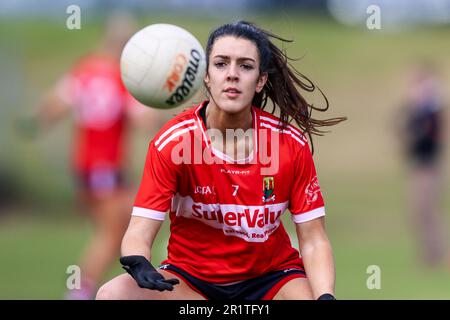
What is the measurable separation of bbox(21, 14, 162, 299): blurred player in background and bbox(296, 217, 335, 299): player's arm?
381 cm

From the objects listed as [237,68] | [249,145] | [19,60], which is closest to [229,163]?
[249,145]

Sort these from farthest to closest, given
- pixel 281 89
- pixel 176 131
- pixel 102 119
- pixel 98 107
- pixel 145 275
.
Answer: pixel 102 119
pixel 98 107
pixel 281 89
pixel 176 131
pixel 145 275

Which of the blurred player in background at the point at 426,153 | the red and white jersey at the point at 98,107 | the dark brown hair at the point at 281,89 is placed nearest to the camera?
the dark brown hair at the point at 281,89

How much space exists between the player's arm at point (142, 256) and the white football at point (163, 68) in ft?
2.53

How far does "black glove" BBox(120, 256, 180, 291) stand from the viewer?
4.48 m

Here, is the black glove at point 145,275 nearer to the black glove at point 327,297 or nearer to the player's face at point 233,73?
the black glove at point 327,297

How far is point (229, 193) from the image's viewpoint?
490 cm

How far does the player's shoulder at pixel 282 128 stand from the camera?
4.99 metres

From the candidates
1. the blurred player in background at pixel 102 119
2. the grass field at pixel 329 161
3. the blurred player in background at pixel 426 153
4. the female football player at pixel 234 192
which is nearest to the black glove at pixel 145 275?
the female football player at pixel 234 192

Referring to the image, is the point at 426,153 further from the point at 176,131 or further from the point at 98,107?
the point at 176,131

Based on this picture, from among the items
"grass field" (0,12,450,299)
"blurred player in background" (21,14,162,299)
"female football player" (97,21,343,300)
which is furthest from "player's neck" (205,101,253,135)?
"blurred player in background" (21,14,162,299)

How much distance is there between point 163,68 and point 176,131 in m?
0.50

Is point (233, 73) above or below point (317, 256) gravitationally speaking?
above

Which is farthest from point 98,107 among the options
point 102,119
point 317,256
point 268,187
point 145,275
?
point 145,275
